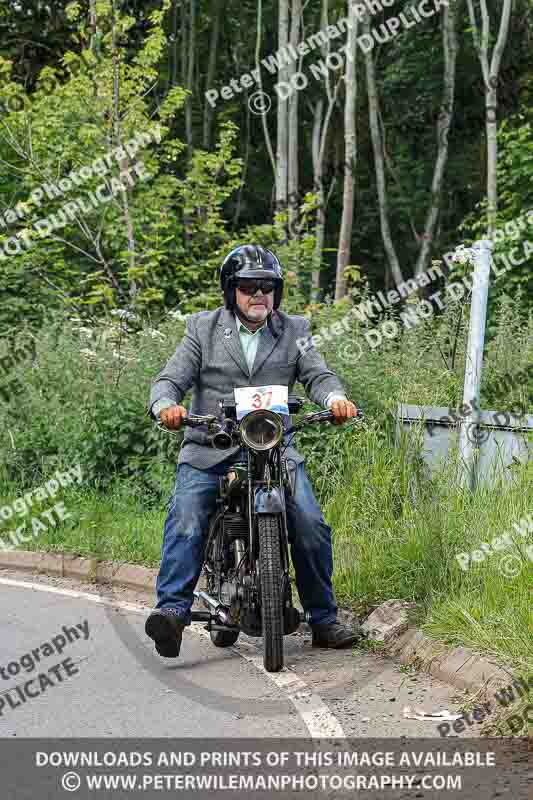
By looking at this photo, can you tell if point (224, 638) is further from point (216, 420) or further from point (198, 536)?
point (216, 420)

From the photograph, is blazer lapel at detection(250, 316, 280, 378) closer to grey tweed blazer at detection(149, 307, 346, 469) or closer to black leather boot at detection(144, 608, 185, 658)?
grey tweed blazer at detection(149, 307, 346, 469)

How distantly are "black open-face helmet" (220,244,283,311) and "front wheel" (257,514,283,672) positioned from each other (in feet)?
4.70

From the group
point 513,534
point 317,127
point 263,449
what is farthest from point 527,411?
point 317,127

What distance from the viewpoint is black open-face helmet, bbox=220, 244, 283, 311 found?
7109mm

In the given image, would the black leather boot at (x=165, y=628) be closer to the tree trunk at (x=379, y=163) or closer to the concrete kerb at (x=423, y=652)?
the concrete kerb at (x=423, y=652)

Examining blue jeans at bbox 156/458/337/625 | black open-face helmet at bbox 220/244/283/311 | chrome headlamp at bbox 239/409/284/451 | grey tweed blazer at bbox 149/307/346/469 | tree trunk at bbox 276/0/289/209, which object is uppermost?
tree trunk at bbox 276/0/289/209

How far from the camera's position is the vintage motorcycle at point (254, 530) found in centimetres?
651

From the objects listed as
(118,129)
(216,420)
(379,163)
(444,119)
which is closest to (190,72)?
(379,163)

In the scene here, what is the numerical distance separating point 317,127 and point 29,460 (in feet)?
71.8

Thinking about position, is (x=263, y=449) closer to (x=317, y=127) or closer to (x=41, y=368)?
(x=41, y=368)

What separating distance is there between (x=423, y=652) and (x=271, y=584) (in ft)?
3.12

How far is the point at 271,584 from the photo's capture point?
6.43 meters

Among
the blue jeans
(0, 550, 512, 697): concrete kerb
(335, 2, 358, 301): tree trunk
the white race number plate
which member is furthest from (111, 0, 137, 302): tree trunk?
the white race number plate

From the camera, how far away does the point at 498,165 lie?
75.4 ft
